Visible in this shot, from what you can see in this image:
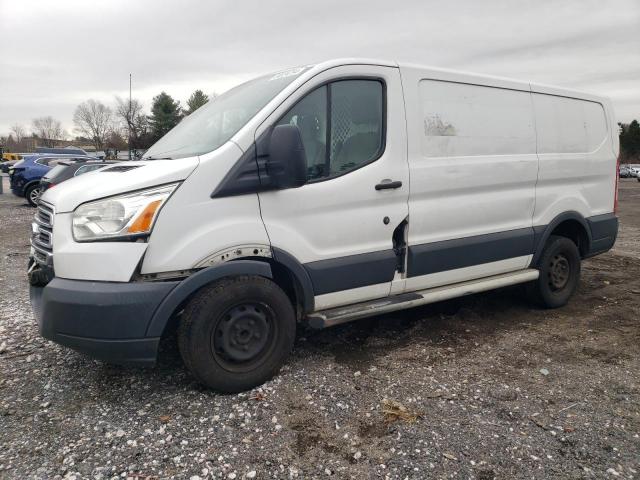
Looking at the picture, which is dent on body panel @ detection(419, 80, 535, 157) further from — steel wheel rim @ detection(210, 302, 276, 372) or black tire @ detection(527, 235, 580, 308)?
steel wheel rim @ detection(210, 302, 276, 372)

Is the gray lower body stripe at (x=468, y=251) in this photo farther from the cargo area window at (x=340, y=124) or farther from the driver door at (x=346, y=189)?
the cargo area window at (x=340, y=124)

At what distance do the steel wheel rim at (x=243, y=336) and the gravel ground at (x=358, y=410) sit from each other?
0.23 metres

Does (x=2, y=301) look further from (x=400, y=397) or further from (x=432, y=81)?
(x=432, y=81)

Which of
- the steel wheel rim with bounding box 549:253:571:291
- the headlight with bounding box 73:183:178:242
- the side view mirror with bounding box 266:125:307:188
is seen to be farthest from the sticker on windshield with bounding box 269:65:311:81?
the steel wheel rim with bounding box 549:253:571:291

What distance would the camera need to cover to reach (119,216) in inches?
109

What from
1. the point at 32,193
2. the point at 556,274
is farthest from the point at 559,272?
the point at 32,193

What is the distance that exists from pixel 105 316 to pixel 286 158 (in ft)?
4.53

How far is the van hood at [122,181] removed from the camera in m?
2.79

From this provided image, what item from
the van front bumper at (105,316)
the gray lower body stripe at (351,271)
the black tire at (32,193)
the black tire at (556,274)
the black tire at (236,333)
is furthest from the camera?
the black tire at (32,193)

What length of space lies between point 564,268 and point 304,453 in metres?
3.65

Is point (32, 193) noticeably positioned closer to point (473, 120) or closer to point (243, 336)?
point (243, 336)

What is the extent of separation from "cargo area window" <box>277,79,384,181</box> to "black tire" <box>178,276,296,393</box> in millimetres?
870

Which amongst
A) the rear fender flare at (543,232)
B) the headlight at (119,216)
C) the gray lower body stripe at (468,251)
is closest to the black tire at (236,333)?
the headlight at (119,216)

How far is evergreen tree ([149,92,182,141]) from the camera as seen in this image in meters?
55.9
